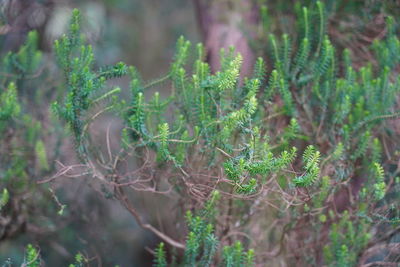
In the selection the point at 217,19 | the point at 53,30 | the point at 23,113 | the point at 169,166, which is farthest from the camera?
the point at 53,30

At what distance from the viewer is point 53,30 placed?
14.0 ft

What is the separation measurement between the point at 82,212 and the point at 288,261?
1398 mm

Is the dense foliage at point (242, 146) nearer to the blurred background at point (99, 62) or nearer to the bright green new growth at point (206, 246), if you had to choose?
the bright green new growth at point (206, 246)

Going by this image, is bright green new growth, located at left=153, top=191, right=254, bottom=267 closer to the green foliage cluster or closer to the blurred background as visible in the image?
the blurred background

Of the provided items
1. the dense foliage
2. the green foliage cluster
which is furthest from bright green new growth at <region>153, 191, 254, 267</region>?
the green foliage cluster

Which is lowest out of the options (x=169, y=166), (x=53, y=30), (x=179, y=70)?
(x=169, y=166)

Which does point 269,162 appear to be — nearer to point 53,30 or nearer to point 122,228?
point 53,30

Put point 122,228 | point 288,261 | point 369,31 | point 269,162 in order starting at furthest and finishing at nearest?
point 122,228 → point 369,31 → point 288,261 → point 269,162

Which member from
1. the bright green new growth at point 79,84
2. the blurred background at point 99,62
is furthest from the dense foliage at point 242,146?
the blurred background at point 99,62

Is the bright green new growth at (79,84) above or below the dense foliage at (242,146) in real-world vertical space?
above

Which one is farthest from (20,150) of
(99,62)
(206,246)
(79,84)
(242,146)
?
(99,62)

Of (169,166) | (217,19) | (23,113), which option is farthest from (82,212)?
(217,19)

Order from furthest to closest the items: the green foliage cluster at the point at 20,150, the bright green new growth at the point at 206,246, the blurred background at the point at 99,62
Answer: the blurred background at the point at 99,62 < the green foliage cluster at the point at 20,150 < the bright green new growth at the point at 206,246

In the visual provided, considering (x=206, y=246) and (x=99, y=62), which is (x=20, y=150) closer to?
(x=206, y=246)
